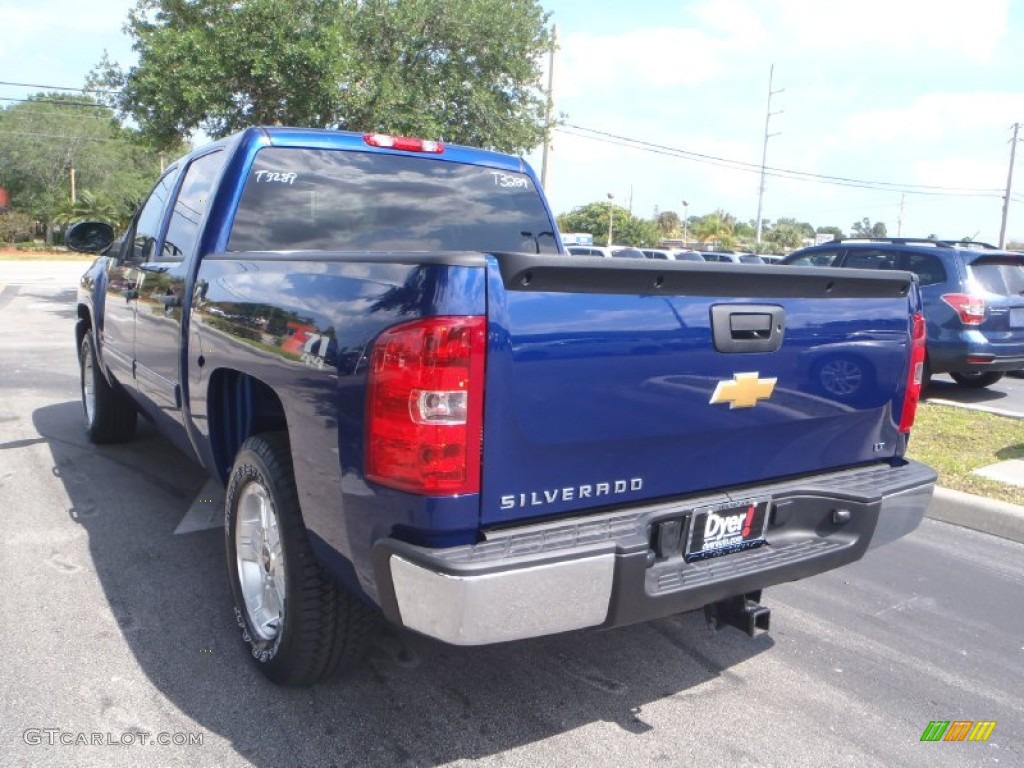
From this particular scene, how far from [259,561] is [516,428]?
1.45 metres

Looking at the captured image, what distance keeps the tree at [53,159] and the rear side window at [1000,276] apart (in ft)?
169

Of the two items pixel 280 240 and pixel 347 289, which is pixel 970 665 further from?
pixel 280 240

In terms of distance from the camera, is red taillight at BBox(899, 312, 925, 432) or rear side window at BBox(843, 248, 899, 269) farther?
rear side window at BBox(843, 248, 899, 269)

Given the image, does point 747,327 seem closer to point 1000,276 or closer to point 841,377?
point 841,377

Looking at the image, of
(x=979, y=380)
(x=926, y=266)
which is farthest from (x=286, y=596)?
(x=979, y=380)

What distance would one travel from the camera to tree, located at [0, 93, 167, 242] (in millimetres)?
53094

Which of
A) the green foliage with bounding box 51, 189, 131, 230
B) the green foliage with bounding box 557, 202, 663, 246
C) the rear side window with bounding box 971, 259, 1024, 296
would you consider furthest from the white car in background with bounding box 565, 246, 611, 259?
the green foliage with bounding box 557, 202, 663, 246

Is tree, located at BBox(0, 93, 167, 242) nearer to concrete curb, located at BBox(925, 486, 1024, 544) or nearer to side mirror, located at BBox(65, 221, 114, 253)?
side mirror, located at BBox(65, 221, 114, 253)

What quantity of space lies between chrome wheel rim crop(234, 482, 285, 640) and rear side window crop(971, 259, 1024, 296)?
28.0ft

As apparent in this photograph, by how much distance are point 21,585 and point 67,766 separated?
1.53m

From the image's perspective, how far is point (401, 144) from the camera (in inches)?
165

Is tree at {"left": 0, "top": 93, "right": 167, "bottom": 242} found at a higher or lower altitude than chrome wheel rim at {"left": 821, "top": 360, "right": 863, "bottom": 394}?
higher

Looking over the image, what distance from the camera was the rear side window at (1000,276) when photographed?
30.2 ft

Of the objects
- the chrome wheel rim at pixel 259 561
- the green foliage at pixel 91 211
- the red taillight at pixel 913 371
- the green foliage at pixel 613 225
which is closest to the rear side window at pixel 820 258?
the red taillight at pixel 913 371
